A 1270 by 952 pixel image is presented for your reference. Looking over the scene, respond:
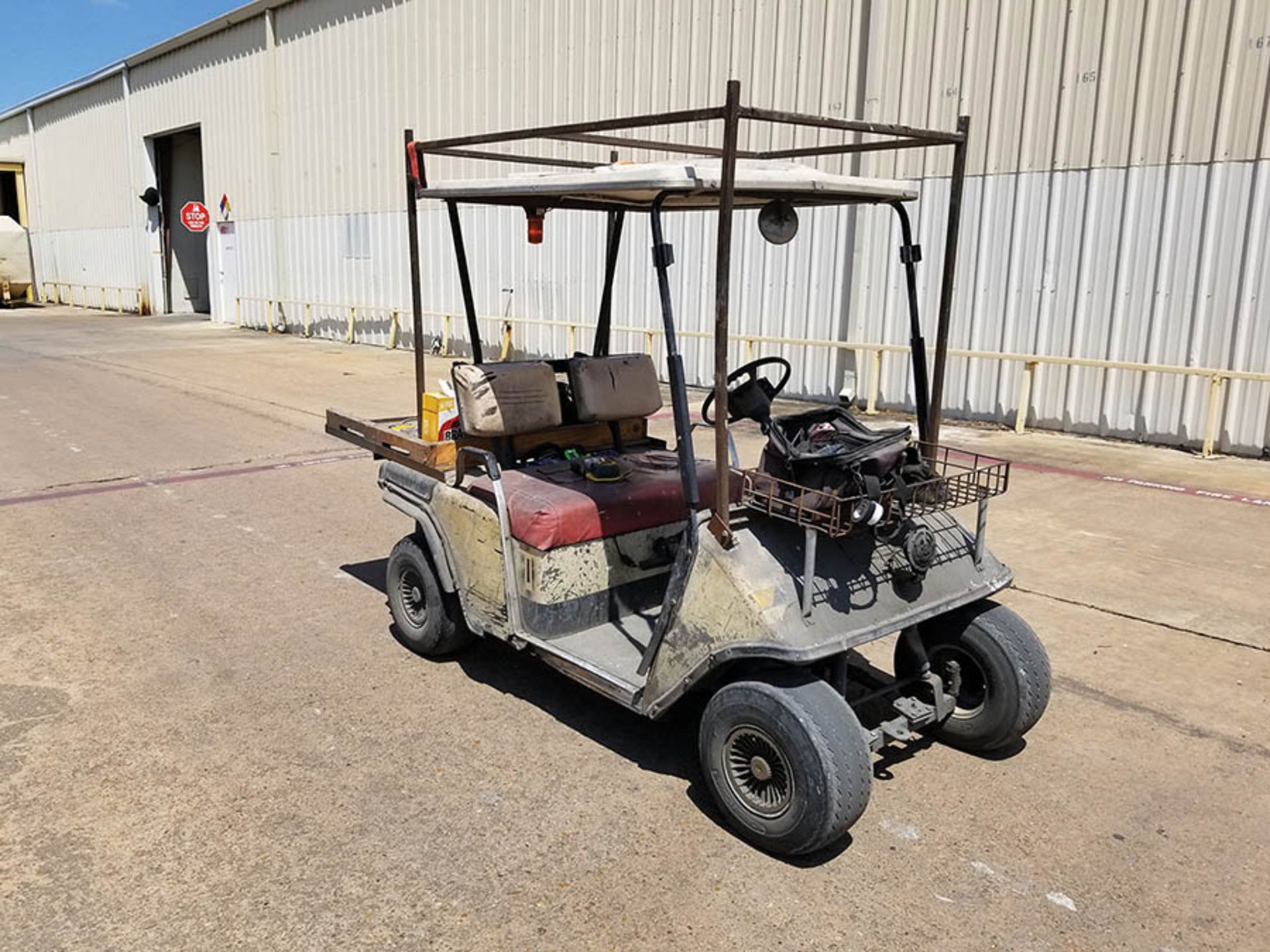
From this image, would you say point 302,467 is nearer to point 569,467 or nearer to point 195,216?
point 569,467

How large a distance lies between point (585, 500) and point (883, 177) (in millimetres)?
9810

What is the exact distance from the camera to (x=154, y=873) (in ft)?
10.3

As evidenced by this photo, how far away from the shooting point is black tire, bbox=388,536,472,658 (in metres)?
4.71

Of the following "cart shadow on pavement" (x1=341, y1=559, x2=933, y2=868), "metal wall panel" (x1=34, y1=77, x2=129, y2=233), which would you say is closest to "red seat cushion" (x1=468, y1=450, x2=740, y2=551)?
"cart shadow on pavement" (x1=341, y1=559, x2=933, y2=868)

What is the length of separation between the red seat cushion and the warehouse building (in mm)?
7375

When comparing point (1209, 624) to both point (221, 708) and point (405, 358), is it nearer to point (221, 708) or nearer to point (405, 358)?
point (221, 708)

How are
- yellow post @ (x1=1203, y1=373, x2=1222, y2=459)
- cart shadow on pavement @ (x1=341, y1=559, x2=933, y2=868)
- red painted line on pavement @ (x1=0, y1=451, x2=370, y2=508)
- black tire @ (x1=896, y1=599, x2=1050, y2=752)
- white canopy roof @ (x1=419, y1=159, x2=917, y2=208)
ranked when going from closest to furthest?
white canopy roof @ (x1=419, y1=159, x2=917, y2=208) < cart shadow on pavement @ (x1=341, y1=559, x2=933, y2=868) < black tire @ (x1=896, y1=599, x2=1050, y2=752) < red painted line on pavement @ (x1=0, y1=451, x2=370, y2=508) < yellow post @ (x1=1203, y1=373, x2=1222, y2=459)

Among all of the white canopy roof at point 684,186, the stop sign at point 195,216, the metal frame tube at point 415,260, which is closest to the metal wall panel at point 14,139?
the stop sign at point 195,216

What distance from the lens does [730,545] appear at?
3.39m

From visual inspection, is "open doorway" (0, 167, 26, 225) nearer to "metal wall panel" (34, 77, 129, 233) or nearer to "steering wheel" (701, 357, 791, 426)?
"metal wall panel" (34, 77, 129, 233)

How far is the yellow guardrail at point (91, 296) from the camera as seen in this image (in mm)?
31484

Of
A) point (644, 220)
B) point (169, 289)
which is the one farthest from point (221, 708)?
point (169, 289)

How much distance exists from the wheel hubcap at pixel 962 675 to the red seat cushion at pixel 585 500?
1081 millimetres

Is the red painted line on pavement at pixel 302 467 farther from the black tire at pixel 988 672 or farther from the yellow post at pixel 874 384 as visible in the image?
the black tire at pixel 988 672
